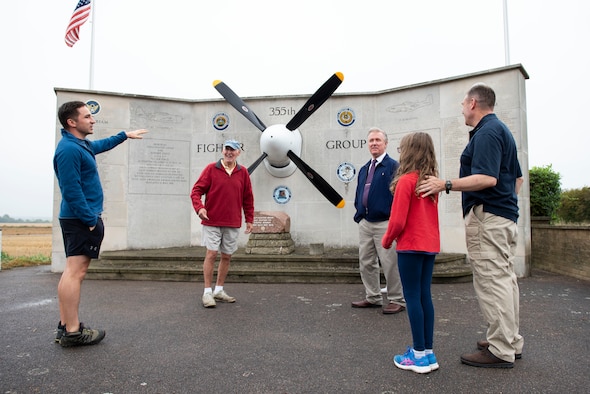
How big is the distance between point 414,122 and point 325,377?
5779 millimetres

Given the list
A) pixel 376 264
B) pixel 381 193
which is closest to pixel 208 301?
pixel 376 264

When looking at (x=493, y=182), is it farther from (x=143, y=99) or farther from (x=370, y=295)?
(x=143, y=99)

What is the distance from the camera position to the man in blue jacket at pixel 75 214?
269 centimetres

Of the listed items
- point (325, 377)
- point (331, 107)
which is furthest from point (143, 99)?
point (325, 377)

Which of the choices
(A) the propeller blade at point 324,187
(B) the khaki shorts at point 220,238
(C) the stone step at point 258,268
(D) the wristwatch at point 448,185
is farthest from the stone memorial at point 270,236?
(D) the wristwatch at point 448,185

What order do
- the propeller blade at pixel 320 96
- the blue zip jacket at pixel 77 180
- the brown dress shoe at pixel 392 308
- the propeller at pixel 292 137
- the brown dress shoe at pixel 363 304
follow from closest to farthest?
the blue zip jacket at pixel 77 180
the brown dress shoe at pixel 392 308
the brown dress shoe at pixel 363 304
the propeller blade at pixel 320 96
the propeller at pixel 292 137

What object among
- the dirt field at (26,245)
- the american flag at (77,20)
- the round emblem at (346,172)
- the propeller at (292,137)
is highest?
the american flag at (77,20)

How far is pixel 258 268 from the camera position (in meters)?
5.75

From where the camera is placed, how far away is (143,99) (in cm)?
Result: 757

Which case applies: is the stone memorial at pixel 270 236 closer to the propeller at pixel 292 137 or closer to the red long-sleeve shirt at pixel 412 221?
the propeller at pixel 292 137

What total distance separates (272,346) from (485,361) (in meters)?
1.40

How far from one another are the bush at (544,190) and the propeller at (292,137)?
3832 mm

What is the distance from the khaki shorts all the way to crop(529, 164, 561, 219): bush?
240 inches

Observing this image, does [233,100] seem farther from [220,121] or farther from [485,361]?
[485,361]
